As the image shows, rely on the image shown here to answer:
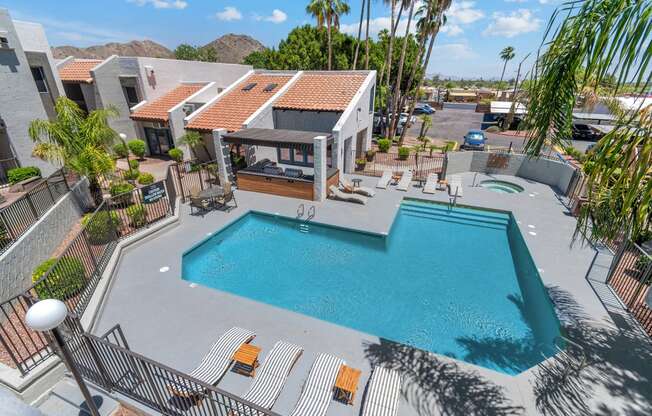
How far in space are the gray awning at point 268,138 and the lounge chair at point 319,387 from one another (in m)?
11.6

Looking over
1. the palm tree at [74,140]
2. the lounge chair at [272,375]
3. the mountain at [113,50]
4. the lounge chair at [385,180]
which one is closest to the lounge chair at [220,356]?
the lounge chair at [272,375]

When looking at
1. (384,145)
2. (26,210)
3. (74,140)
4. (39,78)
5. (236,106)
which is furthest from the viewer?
(384,145)

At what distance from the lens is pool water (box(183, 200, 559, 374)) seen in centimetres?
845

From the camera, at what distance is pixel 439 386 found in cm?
639

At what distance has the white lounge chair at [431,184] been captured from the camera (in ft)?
58.7

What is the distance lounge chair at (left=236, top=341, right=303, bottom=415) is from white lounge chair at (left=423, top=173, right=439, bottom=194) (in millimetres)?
13723

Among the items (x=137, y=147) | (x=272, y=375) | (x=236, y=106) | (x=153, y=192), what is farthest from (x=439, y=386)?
(x=137, y=147)

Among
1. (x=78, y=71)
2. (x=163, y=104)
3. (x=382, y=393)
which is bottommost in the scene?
(x=382, y=393)

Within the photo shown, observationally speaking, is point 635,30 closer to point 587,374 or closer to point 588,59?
point 588,59

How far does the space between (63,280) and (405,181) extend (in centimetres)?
1721

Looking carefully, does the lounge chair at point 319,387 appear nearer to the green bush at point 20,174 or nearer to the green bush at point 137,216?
the green bush at point 137,216

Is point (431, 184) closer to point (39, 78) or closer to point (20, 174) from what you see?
point (20, 174)

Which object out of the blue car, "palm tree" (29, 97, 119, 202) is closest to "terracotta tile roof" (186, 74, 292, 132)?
"palm tree" (29, 97, 119, 202)

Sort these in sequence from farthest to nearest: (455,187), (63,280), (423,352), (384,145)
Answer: (384,145), (455,187), (63,280), (423,352)
